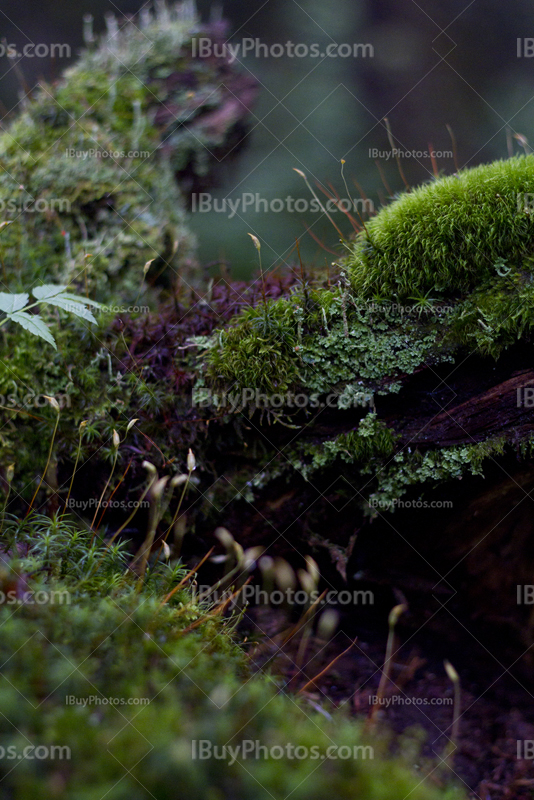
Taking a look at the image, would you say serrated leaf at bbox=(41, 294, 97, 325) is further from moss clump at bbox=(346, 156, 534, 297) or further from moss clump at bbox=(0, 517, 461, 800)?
moss clump at bbox=(346, 156, 534, 297)

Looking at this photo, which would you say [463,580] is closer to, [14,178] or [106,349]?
[106,349]

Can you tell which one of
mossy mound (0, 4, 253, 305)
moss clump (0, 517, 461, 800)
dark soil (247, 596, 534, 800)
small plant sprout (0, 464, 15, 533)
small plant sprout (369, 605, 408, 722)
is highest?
mossy mound (0, 4, 253, 305)

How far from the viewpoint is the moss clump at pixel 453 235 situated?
2.50m

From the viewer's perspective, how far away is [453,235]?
8.27ft

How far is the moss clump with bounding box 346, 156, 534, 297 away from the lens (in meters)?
2.50

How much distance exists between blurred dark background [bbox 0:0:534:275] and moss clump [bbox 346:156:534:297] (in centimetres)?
357

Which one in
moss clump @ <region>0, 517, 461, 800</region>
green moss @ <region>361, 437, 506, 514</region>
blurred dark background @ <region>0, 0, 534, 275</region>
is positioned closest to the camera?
moss clump @ <region>0, 517, 461, 800</region>

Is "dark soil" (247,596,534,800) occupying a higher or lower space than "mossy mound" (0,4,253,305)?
lower

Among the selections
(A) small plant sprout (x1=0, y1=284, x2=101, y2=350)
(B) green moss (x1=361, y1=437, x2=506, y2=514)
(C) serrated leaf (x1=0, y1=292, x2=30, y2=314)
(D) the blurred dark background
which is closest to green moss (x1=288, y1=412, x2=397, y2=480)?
(B) green moss (x1=361, y1=437, x2=506, y2=514)

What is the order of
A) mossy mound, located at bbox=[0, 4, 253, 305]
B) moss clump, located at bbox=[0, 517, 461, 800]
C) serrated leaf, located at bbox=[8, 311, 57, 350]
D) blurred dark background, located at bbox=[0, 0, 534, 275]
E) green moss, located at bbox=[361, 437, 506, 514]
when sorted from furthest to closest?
blurred dark background, located at bbox=[0, 0, 534, 275]
mossy mound, located at bbox=[0, 4, 253, 305]
green moss, located at bbox=[361, 437, 506, 514]
serrated leaf, located at bbox=[8, 311, 57, 350]
moss clump, located at bbox=[0, 517, 461, 800]

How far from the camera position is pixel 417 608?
3.08 meters

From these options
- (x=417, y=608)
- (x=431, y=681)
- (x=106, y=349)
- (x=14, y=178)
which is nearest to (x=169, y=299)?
(x=106, y=349)

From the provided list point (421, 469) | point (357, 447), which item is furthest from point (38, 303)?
point (421, 469)

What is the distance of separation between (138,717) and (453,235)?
2.61 m
